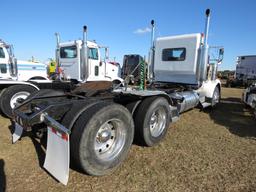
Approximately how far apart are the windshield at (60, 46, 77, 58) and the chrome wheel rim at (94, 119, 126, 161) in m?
6.45

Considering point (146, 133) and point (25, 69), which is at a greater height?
point (25, 69)

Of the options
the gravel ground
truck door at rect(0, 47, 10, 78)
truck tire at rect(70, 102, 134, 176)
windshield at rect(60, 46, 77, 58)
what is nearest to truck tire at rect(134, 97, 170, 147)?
the gravel ground

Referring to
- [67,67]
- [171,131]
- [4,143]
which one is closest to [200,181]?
[171,131]

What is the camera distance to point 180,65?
6.26 metres

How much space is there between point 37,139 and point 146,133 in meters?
2.29

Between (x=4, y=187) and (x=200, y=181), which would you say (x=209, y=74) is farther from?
(x=4, y=187)

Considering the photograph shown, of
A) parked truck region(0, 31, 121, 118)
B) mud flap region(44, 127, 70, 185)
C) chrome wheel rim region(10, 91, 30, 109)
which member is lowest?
mud flap region(44, 127, 70, 185)

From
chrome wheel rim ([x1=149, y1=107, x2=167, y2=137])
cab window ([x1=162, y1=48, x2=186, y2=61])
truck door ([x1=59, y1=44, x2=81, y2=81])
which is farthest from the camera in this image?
truck door ([x1=59, y1=44, x2=81, y2=81])

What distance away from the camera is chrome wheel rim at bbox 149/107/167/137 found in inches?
157

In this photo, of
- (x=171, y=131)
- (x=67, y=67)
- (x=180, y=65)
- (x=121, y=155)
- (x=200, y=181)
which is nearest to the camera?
(x=200, y=181)

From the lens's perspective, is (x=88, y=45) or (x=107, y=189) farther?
(x=88, y=45)

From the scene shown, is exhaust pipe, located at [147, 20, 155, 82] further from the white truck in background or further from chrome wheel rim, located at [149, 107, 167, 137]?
the white truck in background

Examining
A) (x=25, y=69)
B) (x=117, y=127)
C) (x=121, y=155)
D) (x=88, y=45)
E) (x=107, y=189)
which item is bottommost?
(x=107, y=189)

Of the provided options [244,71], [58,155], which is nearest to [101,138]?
[58,155]
